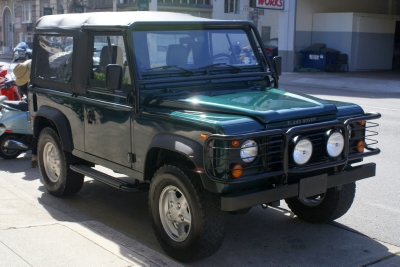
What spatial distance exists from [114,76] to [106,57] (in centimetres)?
75

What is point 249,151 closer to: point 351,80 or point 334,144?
point 334,144

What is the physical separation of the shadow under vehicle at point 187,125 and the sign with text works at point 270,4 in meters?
20.6

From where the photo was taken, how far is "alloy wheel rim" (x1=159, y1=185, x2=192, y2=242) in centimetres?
477

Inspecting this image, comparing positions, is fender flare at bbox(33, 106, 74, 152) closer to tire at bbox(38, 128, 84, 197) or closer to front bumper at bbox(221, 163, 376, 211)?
tire at bbox(38, 128, 84, 197)

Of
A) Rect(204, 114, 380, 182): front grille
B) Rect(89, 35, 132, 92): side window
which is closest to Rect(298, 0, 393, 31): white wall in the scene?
Rect(89, 35, 132, 92): side window

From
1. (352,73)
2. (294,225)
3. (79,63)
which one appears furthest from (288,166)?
(352,73)

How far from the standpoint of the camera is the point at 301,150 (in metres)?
4.59

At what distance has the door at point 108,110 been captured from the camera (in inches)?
215

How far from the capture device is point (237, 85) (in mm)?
5848

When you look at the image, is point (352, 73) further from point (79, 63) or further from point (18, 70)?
point (79, 63)

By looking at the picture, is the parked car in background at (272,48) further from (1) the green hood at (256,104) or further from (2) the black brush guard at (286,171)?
(2) the black brush guard at (286,171)

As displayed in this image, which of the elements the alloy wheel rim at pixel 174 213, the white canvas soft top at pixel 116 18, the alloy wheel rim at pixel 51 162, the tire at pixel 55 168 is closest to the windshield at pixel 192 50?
the white canvas soft top at pixel 116 18

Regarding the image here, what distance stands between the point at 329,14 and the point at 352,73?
3.32 meters

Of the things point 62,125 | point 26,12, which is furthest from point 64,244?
point 26,12
